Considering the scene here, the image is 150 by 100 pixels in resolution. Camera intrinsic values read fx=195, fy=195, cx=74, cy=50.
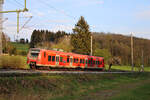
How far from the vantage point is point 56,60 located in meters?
25.7

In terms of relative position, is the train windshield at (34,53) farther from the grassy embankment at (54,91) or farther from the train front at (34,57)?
the grassy embankment at (54,91)

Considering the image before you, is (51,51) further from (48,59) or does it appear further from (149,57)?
(149,57)

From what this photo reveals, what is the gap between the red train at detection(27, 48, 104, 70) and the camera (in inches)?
921

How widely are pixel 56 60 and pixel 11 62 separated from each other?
18.5ft

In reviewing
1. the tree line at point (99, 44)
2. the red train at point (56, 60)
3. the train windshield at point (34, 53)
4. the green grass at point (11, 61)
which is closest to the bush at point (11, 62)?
the green grass at point (11, 61)

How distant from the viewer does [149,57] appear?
61.2 metres

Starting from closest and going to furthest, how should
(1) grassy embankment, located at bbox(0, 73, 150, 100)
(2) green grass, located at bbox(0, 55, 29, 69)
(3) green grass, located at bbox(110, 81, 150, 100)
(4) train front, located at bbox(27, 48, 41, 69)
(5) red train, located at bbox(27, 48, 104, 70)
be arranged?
(3) green grass, located at bbox(110, 81, 150, 100) → (1) grassy embankment, located at bbox(0, 73, 150, 100) → (2) green grass, located at bbox(0, 55, 29, 69) → (4) train front, located at bbox(27, 48, 41, 69) → (5) red train, located at bbox(27, 48, 104, 70)

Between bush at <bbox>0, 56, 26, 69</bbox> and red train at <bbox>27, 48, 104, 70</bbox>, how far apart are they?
1359mm

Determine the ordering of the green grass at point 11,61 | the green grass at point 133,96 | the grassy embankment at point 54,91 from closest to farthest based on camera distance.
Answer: the green grass at point 133,96, the grassy embankment at point 54,91, the green grass at point 11,61

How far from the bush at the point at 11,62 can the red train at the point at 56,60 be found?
1.36 m

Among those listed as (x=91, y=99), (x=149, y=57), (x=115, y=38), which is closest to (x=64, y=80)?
(x=91, y=99)

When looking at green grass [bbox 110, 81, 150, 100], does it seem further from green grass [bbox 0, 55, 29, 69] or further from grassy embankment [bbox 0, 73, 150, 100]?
green grass [bbox 0, 55, 29, 69]

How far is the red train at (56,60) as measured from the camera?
76.7 feet

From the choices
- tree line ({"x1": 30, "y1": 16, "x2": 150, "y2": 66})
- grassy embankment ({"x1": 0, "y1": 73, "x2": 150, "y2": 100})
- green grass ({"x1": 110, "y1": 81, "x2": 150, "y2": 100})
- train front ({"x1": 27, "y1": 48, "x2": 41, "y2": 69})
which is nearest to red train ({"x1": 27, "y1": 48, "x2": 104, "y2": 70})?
train front ({"x1": 27, "y1": 48, "x2": 41, "y2": 69})
